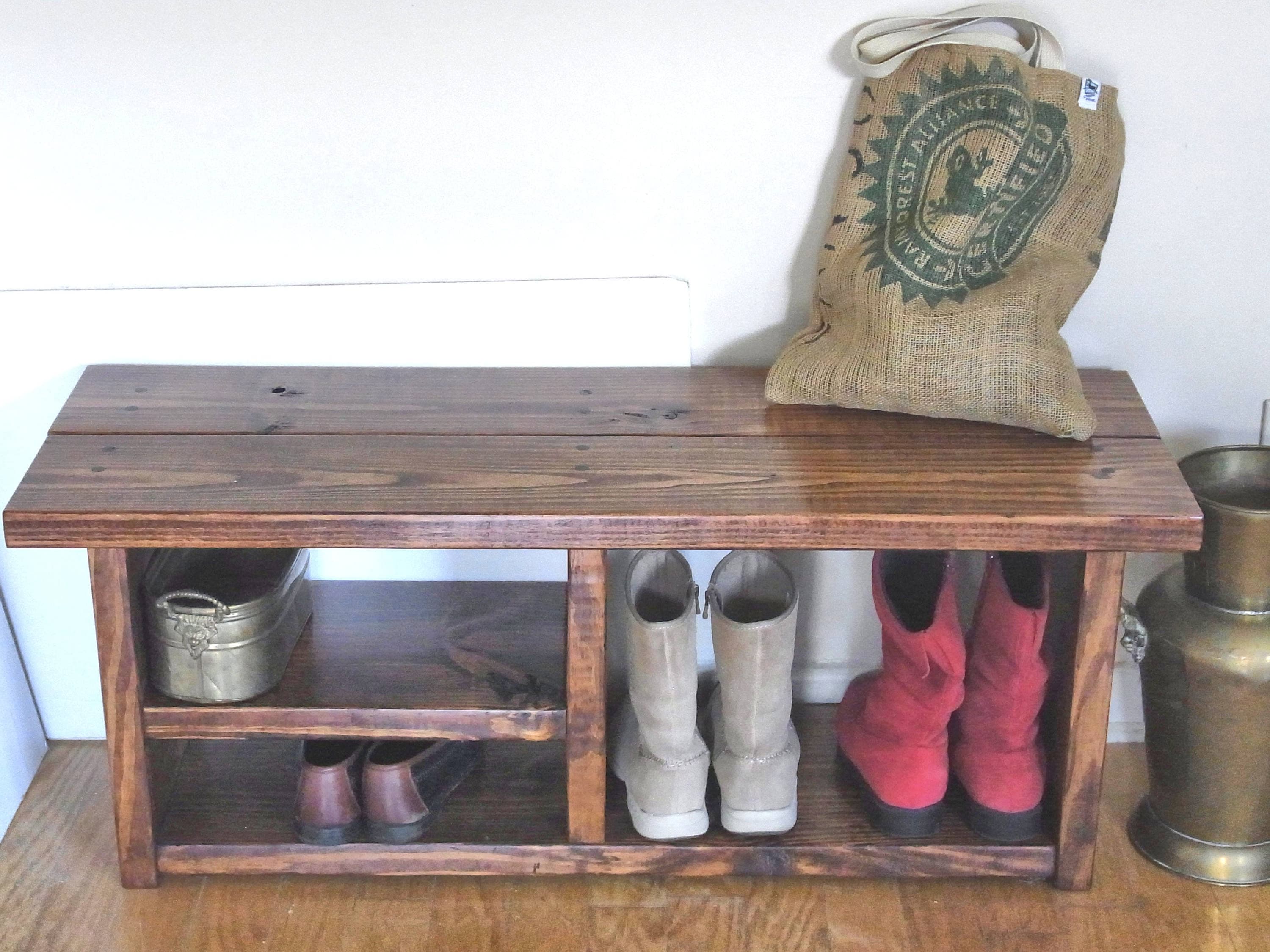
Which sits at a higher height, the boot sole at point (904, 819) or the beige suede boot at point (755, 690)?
the beige suede boot at point (755, 690)

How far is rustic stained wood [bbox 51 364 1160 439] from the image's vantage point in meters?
1.50

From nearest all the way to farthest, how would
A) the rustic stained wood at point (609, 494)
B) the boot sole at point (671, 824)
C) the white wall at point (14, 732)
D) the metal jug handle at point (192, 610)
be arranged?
1. the rustic stained wood at point (609, 494)
2. the metal jug handle at point (192, 610)
3. the boot sole at point (671, 824)
4. the white wall at point (14, 732)

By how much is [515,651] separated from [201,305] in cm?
56

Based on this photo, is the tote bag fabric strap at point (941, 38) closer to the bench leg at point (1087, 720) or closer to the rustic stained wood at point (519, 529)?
the rustic stained wood at point (519, 529)

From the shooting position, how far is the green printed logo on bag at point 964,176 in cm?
149

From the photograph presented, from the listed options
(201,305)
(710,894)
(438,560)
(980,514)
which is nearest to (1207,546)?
(980,514)

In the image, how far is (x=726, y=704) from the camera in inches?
59.6

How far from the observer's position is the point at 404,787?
5.08 ft

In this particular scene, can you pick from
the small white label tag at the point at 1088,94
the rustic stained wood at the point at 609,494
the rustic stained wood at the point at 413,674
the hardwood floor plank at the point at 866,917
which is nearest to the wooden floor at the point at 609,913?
the hardwood floor plank at the point at 866,917

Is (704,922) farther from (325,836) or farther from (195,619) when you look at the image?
(195,619)

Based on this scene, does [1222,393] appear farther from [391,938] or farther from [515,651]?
[391,938]

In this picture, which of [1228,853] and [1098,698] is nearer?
[1098,698]

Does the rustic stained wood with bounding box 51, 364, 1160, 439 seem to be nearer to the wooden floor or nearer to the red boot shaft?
the red boot shaft

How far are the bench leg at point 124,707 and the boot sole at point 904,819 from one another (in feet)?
2.69
